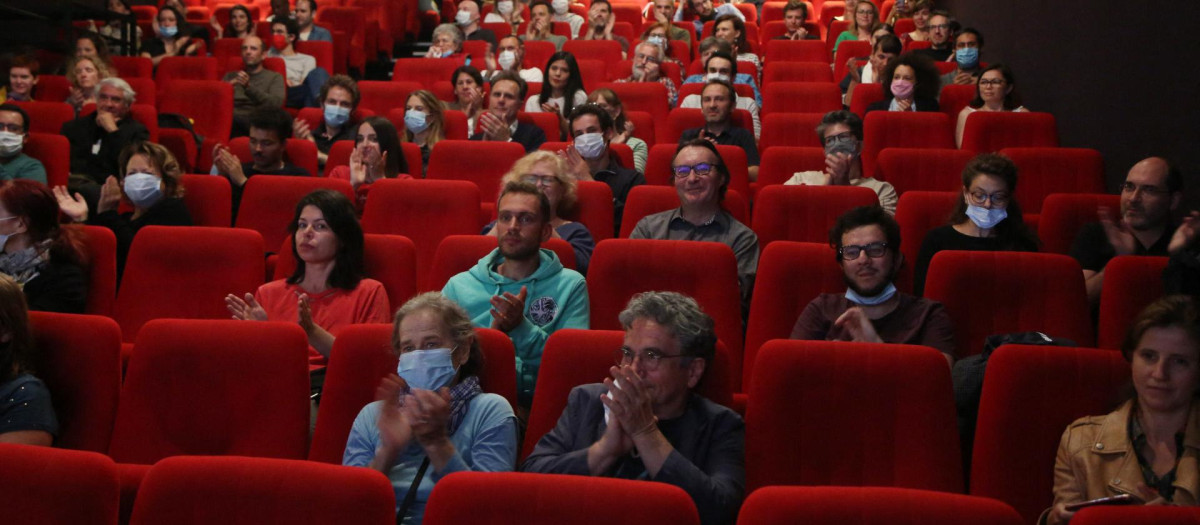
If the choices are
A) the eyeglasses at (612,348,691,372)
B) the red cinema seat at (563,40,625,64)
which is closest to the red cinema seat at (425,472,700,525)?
the eyeglasses at (612,348,691,372)

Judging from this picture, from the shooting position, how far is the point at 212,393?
183 cm

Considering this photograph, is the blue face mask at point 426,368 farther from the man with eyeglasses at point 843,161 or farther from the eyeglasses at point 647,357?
the man with eyeglasses at point 843,161

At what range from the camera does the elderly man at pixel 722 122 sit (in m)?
3.71

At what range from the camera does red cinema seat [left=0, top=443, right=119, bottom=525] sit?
1.30 m

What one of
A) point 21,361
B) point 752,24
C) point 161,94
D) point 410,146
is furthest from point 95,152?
point 752,24

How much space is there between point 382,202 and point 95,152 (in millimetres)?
1438

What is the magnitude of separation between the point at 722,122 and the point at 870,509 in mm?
2634

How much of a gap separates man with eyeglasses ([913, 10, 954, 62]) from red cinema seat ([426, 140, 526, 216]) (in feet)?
8.52

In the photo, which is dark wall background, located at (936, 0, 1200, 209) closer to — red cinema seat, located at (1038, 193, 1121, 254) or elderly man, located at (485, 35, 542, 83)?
red cinema seat, located at (1038, 193, 1121, 254)

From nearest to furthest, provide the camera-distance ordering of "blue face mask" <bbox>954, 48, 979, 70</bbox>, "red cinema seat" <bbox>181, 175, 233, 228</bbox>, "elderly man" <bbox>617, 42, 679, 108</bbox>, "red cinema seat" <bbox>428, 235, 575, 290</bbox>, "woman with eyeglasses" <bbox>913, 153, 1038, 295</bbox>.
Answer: "red cinema seat" <bbox>428, 235, 575, 290</bbox>
"woman with eyeglasses" <bbox>913, 153, 1038, 295</bbox>
"red cinema seat" <bbox>181, 175, 233, 228</bbox>
"blue face mask" <bbox>954, 48, 979, 70</bbox>
"elderly man" <bbox>617, 42, 679, 108</bbox>

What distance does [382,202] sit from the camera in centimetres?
280

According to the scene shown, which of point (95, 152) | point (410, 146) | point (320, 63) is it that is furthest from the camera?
point (320, 63)

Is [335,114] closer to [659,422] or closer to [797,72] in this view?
[797,72]

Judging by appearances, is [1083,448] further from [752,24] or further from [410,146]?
[752,24]
